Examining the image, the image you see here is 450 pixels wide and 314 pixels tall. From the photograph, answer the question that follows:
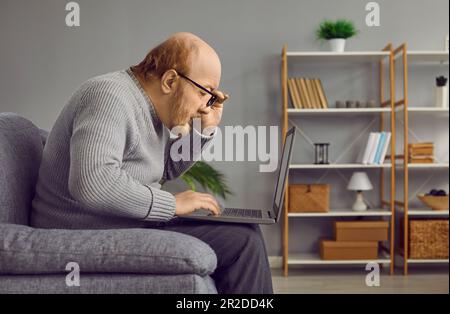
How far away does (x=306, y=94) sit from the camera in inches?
147

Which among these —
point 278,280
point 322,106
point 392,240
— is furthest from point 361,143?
point 278,280

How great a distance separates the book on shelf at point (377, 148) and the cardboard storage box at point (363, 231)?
0.39 metres

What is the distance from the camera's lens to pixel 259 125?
3932mm

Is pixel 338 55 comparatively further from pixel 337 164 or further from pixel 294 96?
pixel 337 164

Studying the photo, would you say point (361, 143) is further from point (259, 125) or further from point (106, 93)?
point (106, 93)

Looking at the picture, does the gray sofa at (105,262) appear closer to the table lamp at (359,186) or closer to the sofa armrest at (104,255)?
the sofa armrest at (104,255)

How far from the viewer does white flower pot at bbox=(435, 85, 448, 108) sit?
12.3 feet

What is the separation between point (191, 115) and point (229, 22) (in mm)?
2575

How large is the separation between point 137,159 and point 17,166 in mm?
310

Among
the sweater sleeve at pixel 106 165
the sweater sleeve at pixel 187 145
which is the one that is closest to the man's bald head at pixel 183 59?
the sweater sleeve at pixel 106 165

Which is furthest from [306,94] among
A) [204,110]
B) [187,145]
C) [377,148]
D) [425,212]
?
[204,110]

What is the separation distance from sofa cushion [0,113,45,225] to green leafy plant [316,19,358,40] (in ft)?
8.17

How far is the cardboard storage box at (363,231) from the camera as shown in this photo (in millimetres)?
3705

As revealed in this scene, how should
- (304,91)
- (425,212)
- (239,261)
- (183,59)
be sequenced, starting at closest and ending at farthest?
(239,261) → (183,59) → (425,212) → (304,91)
